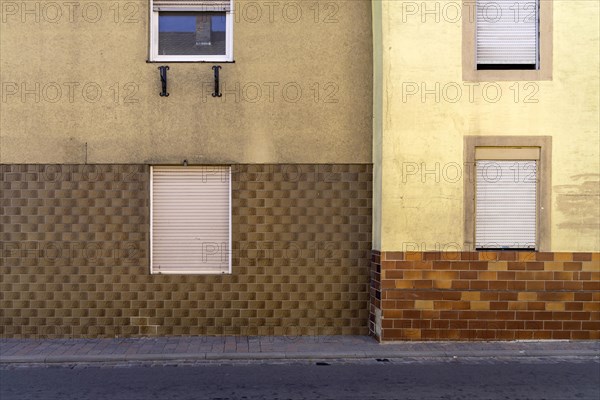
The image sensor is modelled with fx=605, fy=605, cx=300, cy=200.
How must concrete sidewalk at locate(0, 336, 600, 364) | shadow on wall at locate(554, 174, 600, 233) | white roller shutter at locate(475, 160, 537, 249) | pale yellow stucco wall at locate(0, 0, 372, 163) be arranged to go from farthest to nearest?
1. pale yellow stucco wall at locate(0, 0, 372, 163)
2. white roller shutter at locate(475, 160, 537, 249)
3. shadow on wall at locate(554, 174, 600, 233)
4. concrete sidewalk at locate(0, 336, 600, 364)

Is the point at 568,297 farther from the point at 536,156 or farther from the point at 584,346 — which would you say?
the point at 536,156

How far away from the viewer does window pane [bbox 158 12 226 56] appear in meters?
9.70

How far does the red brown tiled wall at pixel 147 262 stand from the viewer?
944 centimetres

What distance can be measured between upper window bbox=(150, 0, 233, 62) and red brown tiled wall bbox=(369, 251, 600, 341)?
14.0 ft

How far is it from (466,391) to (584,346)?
3048mm

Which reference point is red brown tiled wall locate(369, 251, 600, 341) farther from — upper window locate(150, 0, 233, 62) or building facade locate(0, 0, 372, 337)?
upper window locate(150, 0, 233, 62)

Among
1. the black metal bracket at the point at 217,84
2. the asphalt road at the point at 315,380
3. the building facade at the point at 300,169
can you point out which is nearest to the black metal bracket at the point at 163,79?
the building facade at the point at 300,169

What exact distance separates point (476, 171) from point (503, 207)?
69cm

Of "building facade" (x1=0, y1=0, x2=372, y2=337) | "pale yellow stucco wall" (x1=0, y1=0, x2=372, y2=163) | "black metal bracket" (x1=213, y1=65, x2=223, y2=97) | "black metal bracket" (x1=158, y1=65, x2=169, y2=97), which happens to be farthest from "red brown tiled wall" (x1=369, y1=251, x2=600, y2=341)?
"black metal bracket" (x1=158, y1=65, x2=169, y2=97)

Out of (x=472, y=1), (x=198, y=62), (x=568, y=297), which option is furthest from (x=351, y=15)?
(x=568, y=297)

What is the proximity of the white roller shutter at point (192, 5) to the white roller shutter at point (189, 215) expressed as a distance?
2.55m

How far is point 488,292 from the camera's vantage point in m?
9.09

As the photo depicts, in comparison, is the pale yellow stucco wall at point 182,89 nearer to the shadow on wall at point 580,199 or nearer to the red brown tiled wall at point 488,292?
the red brown tiled wall at point 488,292

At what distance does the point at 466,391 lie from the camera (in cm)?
680
